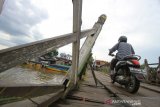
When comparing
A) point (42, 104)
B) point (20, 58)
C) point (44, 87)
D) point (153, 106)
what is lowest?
point (153, 106)

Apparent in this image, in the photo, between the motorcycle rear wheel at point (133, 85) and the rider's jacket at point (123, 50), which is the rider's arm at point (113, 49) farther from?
the motorcycle rear wheel at point (133, 85)

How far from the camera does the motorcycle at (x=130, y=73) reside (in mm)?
5035

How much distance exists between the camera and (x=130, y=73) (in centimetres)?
548

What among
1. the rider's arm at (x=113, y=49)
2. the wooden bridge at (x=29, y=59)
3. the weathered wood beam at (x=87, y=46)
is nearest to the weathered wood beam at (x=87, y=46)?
the weathered wood beam at (x=87, y=46)

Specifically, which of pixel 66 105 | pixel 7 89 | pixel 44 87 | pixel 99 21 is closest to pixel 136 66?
pixel 99 21

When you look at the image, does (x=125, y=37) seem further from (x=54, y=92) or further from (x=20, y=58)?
(x=20, y=58)

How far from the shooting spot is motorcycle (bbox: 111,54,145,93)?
504 centimetres

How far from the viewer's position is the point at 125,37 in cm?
679

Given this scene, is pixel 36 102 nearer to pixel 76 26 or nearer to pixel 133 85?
pixel 76 26

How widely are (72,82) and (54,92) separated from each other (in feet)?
2.46

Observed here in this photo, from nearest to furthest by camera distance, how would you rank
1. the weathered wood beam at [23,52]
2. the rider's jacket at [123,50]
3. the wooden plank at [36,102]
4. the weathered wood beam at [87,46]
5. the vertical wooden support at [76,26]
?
1. the weathered wood beam at [23,52]
2. the wooden plank at [36,102]
3. the vertical wooden support at [76,26]
4. the weathered wood beam at [87,46]
5. the rider's jacket at [123,50]

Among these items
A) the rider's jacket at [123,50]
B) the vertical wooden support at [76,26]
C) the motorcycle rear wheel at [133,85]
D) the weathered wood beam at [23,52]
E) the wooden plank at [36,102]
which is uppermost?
the rider's jacket at [123,50]

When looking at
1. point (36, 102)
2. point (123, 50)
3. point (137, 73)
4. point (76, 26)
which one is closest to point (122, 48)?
point (123, 50)

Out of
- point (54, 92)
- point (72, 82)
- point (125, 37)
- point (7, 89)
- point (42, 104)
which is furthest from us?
point (125, 37)
